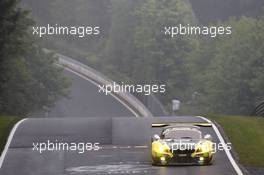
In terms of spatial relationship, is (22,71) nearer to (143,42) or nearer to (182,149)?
(143,42)

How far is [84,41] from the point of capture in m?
28.7

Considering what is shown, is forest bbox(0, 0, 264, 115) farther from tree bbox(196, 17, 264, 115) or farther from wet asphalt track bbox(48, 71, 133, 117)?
wet asphalt track bbox(48, 71, 133, 117)

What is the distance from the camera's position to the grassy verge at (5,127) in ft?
82.7

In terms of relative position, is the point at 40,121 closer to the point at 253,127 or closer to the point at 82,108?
the point at 82,108

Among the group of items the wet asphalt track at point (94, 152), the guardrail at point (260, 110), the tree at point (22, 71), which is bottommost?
the wet asphalt track at point (94, 152)

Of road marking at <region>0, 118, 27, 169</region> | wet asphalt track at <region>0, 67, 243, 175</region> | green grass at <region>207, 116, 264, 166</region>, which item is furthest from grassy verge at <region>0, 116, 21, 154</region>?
green grass at <region>207, 116, 264, 166</region>

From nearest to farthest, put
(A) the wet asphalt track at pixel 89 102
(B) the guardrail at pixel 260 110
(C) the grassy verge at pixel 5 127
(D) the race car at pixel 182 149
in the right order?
(D) the race car at pixel 182 149
(C) the grassy verge at pixel 5 127
(A) the wet asphalt track at pixel 89 102
(B) the guardrail at pixel 260 110

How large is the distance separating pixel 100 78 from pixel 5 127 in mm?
3658

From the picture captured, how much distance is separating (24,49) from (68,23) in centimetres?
846

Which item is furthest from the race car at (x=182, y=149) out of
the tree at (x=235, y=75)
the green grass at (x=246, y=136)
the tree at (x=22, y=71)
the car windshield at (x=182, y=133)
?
the tree at (x=235, y=75)

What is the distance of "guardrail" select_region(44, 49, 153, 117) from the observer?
87.0 feet

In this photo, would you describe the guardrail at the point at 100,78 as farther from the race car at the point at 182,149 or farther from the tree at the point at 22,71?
the race car at the point at 182,149

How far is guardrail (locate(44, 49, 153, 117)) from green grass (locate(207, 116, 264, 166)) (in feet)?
8.66

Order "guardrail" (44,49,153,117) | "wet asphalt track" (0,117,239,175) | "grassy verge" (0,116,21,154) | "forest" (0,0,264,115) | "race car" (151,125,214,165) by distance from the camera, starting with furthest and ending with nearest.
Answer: "forest" (0,0,264,115) → "guardrail" (44,49,153,117) → "grassy verge" (0,116,21,154) → "race car" (151,125,214,165) → "wet asphalt track" (0,117,239,175)
